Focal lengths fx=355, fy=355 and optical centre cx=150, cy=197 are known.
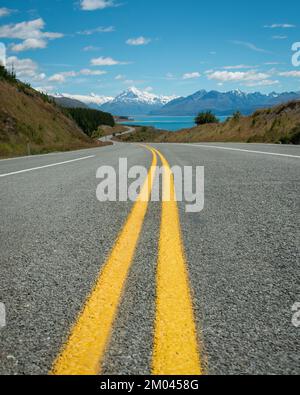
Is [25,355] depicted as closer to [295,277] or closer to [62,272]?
[62,272]

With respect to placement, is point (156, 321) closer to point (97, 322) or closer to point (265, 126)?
point (97, 322)

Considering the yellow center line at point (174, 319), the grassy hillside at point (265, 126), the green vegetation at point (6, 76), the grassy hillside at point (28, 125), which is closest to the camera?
the yellow center line at point (174, 319)

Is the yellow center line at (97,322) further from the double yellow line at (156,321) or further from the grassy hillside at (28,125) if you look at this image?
the grassy hillside at (28,125)

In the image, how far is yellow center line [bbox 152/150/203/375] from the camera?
1.25m

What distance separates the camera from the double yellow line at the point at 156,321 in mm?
1257

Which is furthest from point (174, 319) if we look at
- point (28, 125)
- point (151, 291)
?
point (28, 125)

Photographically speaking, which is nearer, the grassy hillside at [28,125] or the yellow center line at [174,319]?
the yellow center line at [174,319]

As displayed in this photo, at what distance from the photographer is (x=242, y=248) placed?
2.51 meters

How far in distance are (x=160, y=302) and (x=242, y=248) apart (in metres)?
1.02

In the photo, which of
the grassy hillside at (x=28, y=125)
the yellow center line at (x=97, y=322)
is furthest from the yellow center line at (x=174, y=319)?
the grassy hillside at (x=28, y=125)

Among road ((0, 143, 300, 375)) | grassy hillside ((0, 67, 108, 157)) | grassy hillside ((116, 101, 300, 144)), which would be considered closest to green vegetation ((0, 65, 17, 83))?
grassy hillside ((0, 67, 108, 157))

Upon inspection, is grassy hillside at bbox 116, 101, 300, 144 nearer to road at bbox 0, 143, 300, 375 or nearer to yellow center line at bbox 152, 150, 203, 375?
road at bbox 0, 143, 300, 375

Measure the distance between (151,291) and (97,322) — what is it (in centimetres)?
38
